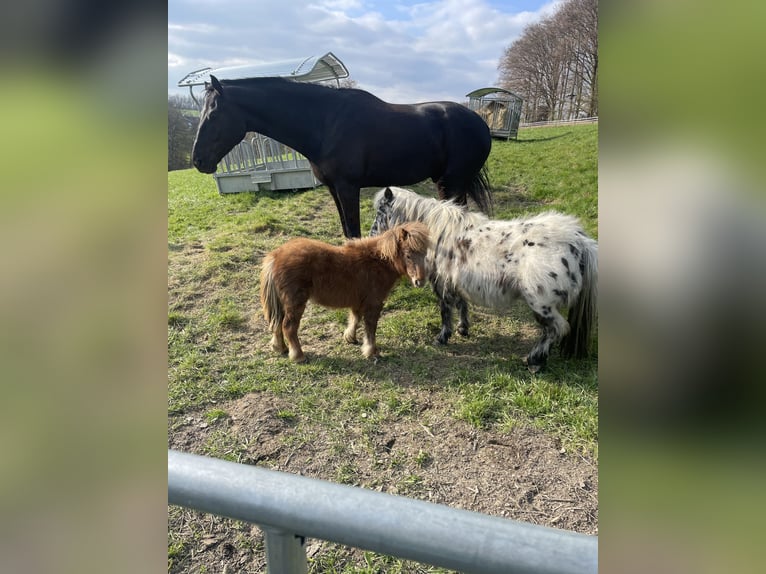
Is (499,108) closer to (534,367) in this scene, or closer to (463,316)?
(463,316)

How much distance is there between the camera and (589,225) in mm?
7043

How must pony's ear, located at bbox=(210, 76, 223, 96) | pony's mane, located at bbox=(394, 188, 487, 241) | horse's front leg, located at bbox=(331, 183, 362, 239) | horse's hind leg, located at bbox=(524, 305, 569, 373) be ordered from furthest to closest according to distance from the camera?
horse's front leg, located at bbox=(331, 183, 362, 239) → pony's ear, located at bbox=(210, 76, 223, 96) → pony's mane, located at bbox=(394, 188, 487, 241) → horse's hind leg, located at bbox=(524, 305, 569, 373)

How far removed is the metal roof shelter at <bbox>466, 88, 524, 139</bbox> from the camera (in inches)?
872

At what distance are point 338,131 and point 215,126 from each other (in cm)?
144

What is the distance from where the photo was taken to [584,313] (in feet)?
13.2

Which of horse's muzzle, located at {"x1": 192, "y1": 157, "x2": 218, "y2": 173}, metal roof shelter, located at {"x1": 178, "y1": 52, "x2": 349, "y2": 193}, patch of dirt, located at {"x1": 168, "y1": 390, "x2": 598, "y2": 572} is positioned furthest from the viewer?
metal roof shelter, located at {"x1": 178, "y1": 52, "x2": 349, "y2": 193}

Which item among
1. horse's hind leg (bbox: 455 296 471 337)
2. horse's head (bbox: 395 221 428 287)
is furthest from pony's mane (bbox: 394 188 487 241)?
horse's hind leg (bbox: 455 296 471 337)

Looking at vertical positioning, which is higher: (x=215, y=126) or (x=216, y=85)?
(x=216, y=85)

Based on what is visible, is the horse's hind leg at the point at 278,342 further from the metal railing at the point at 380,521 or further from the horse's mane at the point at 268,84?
the metal railing at the point at 380,521

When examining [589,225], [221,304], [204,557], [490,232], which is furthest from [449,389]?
[589,225]

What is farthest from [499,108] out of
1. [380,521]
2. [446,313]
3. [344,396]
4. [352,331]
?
[380,521]

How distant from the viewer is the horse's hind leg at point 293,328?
4258 mm

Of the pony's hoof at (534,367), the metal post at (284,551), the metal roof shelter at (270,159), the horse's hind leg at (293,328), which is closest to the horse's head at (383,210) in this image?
the horse's hind leg at (293,328)

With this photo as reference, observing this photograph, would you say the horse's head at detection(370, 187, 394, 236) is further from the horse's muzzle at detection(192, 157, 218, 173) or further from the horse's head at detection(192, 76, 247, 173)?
the horse's muzzle at detection(192, 157, 218, 173)
